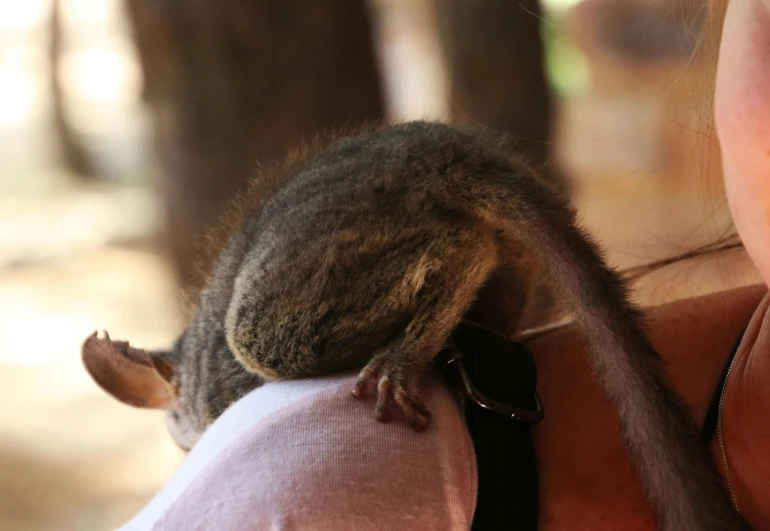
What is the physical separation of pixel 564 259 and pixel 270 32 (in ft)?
5.18

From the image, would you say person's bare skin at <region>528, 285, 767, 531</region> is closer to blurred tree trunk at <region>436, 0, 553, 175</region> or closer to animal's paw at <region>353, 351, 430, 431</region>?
animal's paw at <region>353, 351, 430, 431</region>

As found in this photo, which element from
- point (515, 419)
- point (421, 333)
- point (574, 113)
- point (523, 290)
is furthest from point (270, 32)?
point (515, 419)

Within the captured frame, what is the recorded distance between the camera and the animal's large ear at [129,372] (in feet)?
4.27

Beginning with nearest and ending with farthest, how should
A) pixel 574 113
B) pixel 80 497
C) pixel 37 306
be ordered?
1. pixel 80 497
2. pixel 37 306
3. pixel 574 113

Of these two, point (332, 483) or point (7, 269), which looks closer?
point (332, 483)

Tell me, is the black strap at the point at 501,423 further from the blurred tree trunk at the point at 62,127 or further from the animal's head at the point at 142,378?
the blurred tree trunk at the point at 62,127

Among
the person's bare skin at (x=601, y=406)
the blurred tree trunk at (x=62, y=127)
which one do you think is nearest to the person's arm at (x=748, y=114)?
the person's bare skin at (x=601, y=406)

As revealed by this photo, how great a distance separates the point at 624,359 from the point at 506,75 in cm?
165

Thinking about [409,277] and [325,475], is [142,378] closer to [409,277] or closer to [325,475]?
[409,277]

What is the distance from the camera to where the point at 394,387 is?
2.72 ft

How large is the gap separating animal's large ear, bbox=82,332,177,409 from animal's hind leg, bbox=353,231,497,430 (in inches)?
22.5

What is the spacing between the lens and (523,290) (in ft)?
3.79

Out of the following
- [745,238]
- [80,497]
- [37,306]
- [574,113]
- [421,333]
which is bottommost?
[80,497]

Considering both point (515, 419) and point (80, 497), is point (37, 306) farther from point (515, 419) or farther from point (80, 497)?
point (515, 419)
